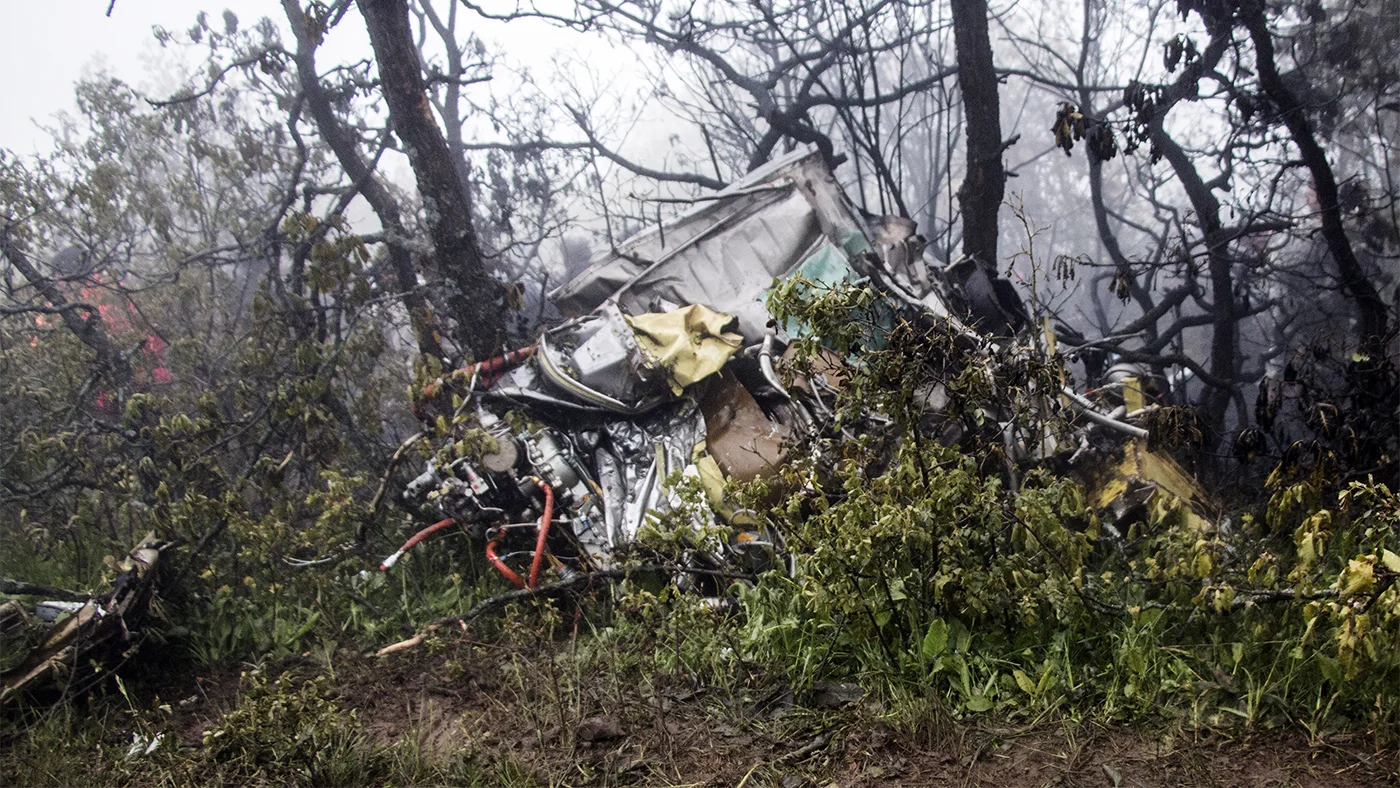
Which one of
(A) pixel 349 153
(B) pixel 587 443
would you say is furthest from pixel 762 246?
(A) pixel 349 153

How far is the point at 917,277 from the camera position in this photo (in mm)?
5379

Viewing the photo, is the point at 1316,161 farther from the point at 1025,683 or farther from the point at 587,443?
the point at 587,443

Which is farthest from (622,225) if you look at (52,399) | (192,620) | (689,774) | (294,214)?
(689,774)

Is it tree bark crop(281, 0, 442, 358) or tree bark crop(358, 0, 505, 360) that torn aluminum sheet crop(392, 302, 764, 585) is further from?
tree bark crop(281, 0, 442, 358)

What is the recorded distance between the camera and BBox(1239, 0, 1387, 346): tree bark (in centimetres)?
496

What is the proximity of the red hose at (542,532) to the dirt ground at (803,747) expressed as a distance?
1.96 ft

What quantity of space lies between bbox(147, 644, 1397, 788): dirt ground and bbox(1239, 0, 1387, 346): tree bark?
374cm

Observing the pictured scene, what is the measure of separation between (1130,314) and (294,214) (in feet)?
43.4

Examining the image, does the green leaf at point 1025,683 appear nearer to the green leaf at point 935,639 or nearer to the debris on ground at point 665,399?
the green leaf at point 935,639

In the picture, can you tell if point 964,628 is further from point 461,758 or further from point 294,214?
point 294,214

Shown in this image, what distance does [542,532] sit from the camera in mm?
3998

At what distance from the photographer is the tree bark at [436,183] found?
17.4 feet

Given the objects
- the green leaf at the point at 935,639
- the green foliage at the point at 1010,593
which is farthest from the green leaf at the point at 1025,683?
the green leaf at the point at 935,639

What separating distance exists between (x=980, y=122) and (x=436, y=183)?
3715 millimetres
